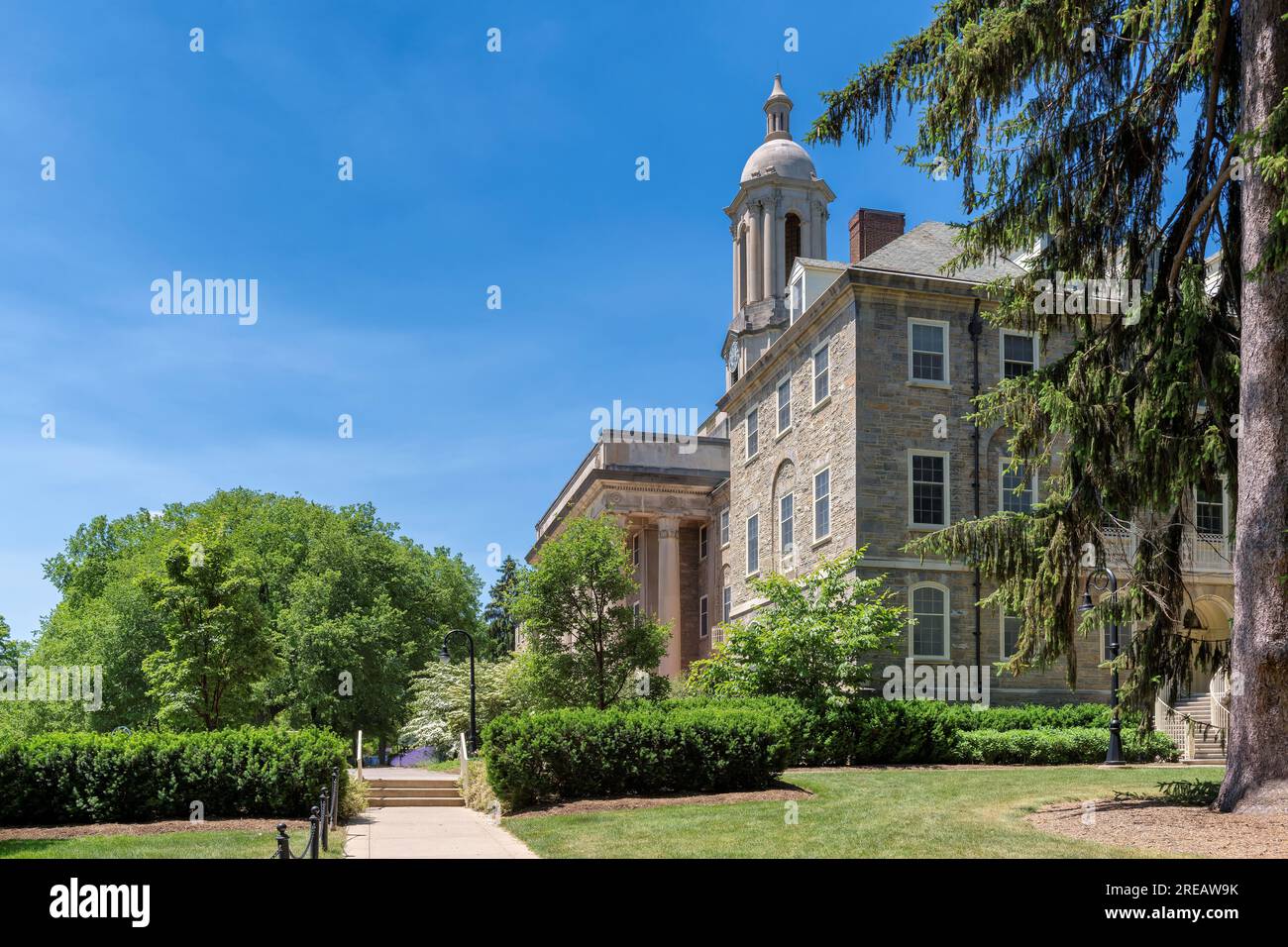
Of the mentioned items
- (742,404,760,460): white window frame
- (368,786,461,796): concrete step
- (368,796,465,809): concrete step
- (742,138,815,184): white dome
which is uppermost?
(742,138,815,184): white dome

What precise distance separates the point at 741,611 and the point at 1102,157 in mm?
24442

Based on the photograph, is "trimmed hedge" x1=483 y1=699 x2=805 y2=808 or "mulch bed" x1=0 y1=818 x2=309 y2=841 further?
"trimmed hedge" x1=483 y1=699 x2=805 y2=808

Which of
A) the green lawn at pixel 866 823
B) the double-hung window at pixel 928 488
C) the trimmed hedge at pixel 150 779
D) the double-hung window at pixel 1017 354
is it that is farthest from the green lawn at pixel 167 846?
the double-hung window at pixel 1017 354

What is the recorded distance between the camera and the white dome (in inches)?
2366

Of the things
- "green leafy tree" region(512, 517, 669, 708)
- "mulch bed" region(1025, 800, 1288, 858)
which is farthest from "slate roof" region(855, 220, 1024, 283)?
"mulch bed" region(1025, 800, 1288, 858)

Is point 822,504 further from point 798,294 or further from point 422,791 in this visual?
point 422,791

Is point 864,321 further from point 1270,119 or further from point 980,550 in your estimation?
point 1270,119

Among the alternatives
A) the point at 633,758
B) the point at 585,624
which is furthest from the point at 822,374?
the point at 633,758

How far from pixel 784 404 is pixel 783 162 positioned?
27.0 metres

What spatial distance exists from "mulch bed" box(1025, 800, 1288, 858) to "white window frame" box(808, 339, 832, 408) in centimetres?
1958

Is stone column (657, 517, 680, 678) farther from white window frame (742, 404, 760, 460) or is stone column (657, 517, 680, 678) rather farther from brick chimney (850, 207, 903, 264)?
brick chimney (850, 207, 903, 264)

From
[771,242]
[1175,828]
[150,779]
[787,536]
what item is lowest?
[150,779]

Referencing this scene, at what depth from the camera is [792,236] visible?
2395 inches
